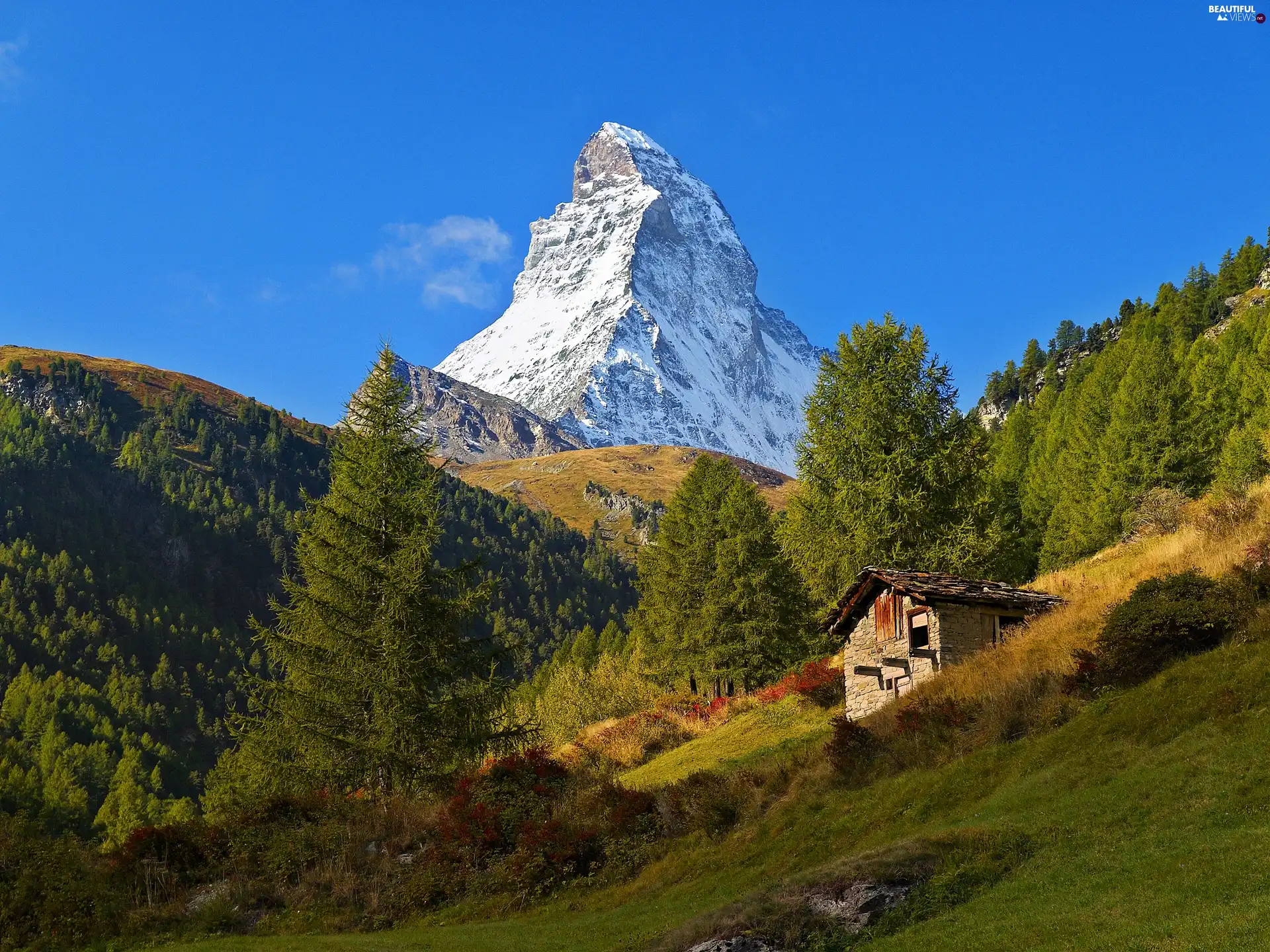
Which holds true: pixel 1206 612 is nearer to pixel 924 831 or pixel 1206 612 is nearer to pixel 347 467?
pixel 924 831

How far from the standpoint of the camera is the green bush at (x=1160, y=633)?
62.4 ft

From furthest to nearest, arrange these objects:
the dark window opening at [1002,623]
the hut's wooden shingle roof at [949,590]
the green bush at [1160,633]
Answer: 1. the dark window opening at [1002,623]
2. the hut's wooden shingle roof at [949,590]
3. the green bush at [1160,633]

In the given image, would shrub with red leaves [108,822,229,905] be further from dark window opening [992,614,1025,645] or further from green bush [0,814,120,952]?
dark window opening [992,614,1025,645]

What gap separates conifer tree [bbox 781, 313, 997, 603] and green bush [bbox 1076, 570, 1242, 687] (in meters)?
13.0

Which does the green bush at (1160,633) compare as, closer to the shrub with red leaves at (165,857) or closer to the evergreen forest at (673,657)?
the evergreen forest at (673,657)

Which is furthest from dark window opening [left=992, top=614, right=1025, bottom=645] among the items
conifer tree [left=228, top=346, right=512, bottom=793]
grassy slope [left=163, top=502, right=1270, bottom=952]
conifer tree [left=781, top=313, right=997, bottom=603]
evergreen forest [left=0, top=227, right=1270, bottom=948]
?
conifer tree [left=228, top=346, right=512, bottom=793]

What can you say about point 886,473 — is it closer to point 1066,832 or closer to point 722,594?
point 722,594

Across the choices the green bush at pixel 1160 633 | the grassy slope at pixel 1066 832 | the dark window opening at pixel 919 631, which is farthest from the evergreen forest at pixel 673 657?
the dark window opening at pixel 919 631

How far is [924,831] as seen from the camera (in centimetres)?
1666

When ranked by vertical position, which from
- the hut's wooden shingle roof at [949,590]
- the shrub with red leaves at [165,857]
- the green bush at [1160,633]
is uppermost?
the hut's wooden shingle roof at [949,590]

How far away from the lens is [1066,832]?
14383 mm

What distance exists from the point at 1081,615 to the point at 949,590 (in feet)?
11.3

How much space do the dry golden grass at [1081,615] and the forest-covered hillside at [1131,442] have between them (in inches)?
185

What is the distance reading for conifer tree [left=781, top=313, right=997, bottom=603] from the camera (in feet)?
111
